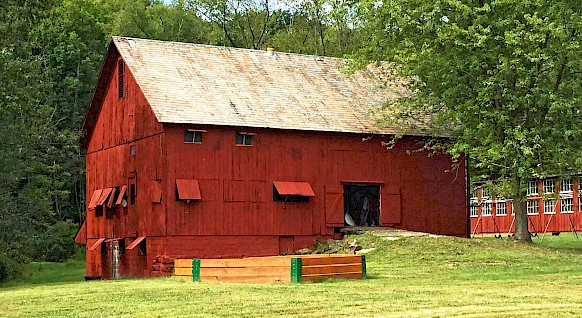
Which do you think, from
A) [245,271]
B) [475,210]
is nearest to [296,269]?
[245,271]

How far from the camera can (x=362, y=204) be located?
4056cm

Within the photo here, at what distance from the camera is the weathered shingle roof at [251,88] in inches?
1374

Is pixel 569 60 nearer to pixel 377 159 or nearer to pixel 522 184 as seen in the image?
pixel 522 184

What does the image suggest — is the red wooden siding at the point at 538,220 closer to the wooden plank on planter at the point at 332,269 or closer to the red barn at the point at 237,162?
the red barn at the point at 237,162

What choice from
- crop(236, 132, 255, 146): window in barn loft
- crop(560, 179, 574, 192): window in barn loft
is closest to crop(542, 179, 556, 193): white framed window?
crop(560, 179, 574, 192): window in barn loft

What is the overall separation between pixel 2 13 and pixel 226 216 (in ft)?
32.2

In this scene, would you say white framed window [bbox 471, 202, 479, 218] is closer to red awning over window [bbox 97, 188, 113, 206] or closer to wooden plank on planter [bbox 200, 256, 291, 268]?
red awning over window [bbox 97, 188, 113, 206]

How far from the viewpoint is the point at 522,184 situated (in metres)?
35.0

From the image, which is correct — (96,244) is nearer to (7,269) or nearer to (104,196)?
(104,196)

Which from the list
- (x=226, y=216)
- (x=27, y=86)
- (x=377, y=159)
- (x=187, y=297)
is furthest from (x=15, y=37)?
(x=187, y=297)

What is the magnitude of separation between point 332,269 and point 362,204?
1621cm

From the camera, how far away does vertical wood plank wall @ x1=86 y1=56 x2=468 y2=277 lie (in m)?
34.1

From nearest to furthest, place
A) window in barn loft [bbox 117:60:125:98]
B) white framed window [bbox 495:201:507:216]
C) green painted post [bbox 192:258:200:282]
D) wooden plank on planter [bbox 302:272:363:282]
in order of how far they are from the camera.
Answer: wooden plank on planter [bbox 302:272:363:282] → green painted post [bbox 192:258:200:282] → window in barn loft [bbox 117:60:125:98] → white framed window [bbox 495:201:507:216]

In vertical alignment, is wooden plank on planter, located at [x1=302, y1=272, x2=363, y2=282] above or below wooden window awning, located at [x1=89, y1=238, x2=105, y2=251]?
below
